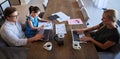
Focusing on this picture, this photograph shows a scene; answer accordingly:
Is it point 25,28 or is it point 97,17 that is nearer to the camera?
point 25,28

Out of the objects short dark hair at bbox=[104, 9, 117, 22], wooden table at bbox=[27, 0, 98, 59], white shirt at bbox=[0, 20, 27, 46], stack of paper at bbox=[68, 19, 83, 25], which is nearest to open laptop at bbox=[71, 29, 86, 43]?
wooden table at bbox=[27, 0, 98, 59]

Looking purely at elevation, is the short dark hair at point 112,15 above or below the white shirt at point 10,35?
above

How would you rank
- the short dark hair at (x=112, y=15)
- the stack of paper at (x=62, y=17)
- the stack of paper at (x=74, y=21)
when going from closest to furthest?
the short dark hair at (x=112, y=15) < the stack of paper at (x=74, y=21) < the stack of paper at (x=62, y=17)

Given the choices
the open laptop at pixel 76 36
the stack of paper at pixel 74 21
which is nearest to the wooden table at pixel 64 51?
the open laptop at pixel 76 36

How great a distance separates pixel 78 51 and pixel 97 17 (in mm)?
2581

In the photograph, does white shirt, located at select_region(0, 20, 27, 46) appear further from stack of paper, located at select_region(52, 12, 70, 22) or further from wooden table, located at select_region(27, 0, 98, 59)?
stack of paper, located at select_region(52, 12, 70, 22)

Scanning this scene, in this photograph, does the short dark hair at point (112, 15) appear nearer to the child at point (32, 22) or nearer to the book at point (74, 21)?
the book at point (74, 21)

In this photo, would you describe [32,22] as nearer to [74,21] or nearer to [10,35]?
[10,35]

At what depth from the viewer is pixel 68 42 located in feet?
5.53

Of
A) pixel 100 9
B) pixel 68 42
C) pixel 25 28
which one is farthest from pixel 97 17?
pixel 68 42

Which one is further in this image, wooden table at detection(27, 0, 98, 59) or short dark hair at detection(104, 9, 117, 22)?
short dark hair at detection(104, 9, 117, 22)

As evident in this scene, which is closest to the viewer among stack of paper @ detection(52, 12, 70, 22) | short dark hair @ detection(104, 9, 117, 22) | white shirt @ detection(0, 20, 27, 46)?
short dark hair @ detection(104, 9, 117, 22)

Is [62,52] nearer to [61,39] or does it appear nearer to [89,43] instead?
[61,39]

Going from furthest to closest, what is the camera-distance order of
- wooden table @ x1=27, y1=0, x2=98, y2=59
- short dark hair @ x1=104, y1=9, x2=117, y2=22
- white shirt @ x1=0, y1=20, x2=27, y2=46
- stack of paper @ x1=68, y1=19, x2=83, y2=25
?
1. stack of paper @ x1=68, y1=19, x2=83, y2=25
2. white shirt @ x1=0, y1=20, x2=27, y2=46
3. short dark hair @ x1=104, y1=9, x2=117, y2=22
4. wooden table @ x1=27, y1=0, x2=98, y2=59
